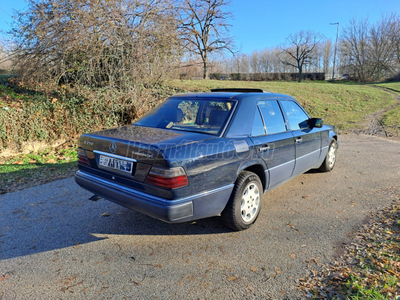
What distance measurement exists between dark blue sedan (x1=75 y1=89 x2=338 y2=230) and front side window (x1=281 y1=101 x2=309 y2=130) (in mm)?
33

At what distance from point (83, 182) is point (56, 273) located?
45.0 inches

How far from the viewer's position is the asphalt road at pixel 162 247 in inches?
96.7

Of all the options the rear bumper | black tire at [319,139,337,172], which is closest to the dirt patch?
black tire at [319,139,337,172]

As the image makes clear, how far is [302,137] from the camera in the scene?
454 cm

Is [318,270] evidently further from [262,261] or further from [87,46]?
[87,46]

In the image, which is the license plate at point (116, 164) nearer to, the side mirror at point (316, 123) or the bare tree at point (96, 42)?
the side mirror at point (316, 123)

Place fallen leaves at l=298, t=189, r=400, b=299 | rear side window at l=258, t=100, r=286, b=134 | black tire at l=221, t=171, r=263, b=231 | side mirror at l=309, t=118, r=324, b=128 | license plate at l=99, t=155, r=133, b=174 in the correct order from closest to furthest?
fallen leaves at l=298, t=189, r=400, b=299 < license plate at l=99, t=155, r=133, b=174 < black tire at l=221, t=171, r=263, b=231 < rear side window at l=258, t=100, r=286, b=134 < side mirror at l=309, t=118, r=324, b=128

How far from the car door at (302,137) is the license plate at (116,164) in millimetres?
2683

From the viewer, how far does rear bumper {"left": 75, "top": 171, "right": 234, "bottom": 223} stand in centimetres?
268

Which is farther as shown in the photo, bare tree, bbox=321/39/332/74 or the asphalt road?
bare tree, bbox=321/39/332/74

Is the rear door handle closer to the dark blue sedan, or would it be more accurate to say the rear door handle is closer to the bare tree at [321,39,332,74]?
the dark blue sedan

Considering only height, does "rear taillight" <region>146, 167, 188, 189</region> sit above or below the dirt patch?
above

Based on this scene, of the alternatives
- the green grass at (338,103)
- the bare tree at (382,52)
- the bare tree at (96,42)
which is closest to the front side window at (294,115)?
the bare tree at (96,42)

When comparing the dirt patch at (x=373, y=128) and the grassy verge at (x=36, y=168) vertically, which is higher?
the grassy verge at (x=36, y=168)
